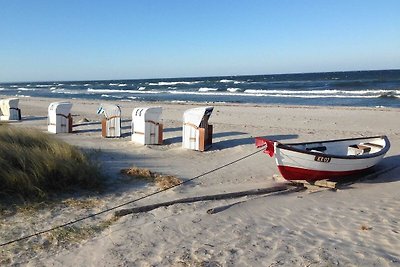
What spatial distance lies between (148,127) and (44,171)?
551cm

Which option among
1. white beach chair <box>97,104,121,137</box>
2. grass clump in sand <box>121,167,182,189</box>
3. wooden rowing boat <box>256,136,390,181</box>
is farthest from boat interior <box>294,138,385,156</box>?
white beach chair <box>97,104,121,137</box>

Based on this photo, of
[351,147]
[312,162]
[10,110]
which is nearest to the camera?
[312,162]

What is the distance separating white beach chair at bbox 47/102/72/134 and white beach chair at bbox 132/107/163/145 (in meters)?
3.73

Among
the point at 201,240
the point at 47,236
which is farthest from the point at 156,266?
the point at 47,236

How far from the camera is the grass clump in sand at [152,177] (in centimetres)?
A: 802

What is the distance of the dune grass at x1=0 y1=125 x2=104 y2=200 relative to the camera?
672 cm

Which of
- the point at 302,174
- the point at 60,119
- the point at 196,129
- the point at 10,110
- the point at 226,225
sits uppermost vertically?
the point at 196,129

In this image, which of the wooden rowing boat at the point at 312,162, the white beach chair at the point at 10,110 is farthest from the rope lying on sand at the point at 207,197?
the white beach chair at the point at 10,110

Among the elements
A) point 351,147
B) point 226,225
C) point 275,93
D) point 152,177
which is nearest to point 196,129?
point 152,177

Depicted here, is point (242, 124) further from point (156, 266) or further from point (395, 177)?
point (156, 266)

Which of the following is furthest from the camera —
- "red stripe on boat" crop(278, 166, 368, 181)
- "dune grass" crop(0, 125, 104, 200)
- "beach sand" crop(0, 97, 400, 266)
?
"red stripe on boat" crop(278, 166, 368, 181)

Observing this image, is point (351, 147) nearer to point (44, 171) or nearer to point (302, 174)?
point (302, 174)

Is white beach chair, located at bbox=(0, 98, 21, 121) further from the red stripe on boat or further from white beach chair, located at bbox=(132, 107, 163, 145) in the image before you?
the red stripe on boat

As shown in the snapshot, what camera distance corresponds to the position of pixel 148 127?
12500 millimetres
